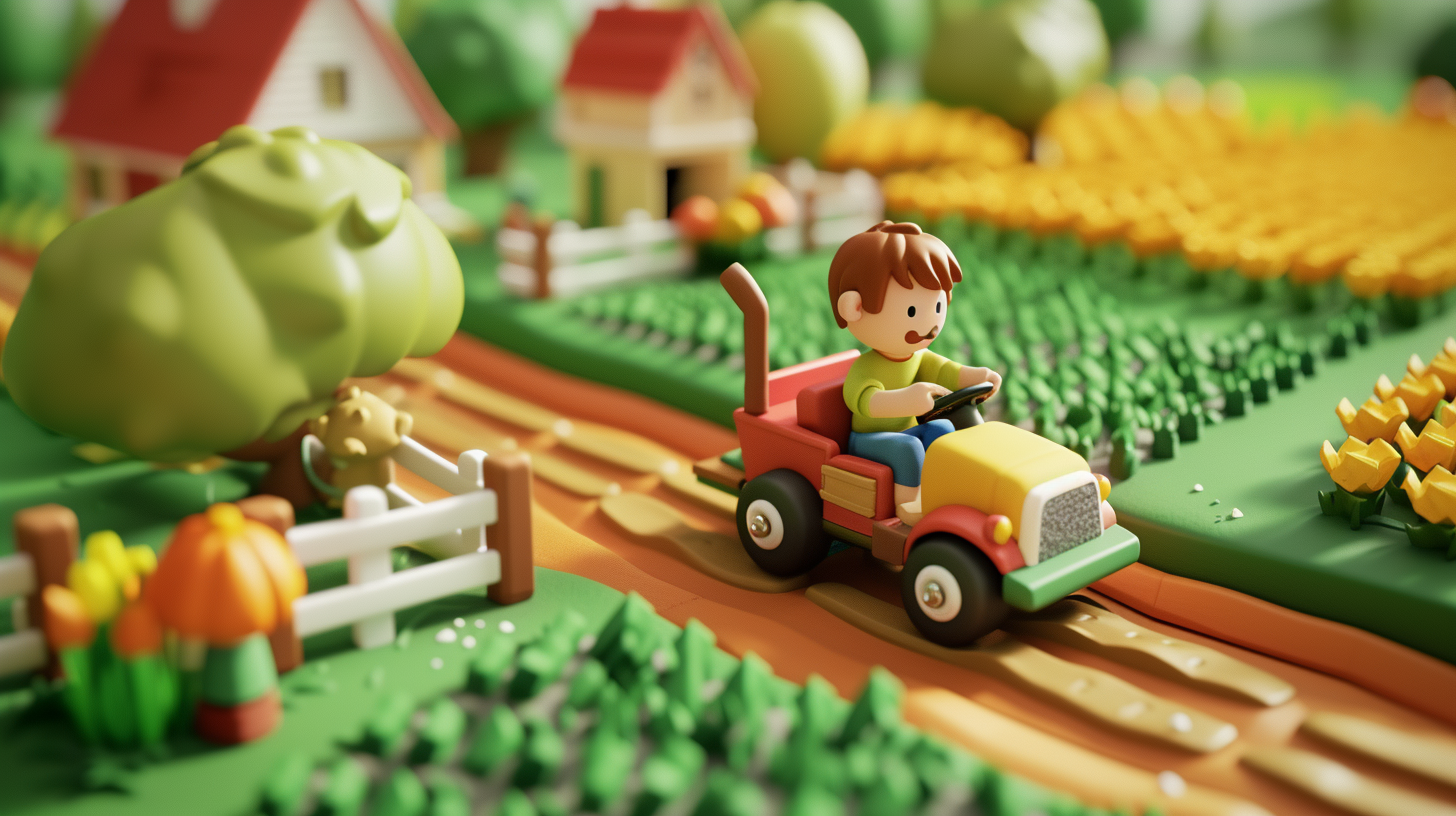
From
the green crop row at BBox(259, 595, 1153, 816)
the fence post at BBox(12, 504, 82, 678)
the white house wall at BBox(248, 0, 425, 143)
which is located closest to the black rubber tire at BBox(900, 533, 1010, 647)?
the green crop row at BBox(259, 595, 1153, 816)

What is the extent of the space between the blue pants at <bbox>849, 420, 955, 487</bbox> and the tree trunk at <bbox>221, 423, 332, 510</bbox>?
2.41m

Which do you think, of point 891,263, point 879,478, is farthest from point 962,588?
point 891,263

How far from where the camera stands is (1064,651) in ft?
14.1

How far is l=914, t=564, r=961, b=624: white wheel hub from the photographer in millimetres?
4082

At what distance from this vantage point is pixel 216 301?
365cm

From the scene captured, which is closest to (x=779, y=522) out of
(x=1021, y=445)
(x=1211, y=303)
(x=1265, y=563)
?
(x=1021, y=445)

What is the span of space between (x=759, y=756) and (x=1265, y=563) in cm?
227

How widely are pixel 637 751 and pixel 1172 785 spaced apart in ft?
5.19

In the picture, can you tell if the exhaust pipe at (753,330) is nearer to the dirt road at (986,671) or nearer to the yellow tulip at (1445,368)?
the dirt road at (986,671)

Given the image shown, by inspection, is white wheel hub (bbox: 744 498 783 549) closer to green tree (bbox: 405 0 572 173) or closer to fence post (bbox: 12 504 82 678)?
fence post (bbox: 12 504 82 678)

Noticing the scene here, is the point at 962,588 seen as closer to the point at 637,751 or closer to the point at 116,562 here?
the point at 637,751

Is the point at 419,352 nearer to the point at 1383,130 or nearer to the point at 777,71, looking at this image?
the point at 777,71

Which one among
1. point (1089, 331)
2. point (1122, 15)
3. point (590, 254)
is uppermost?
point (1122, 15)

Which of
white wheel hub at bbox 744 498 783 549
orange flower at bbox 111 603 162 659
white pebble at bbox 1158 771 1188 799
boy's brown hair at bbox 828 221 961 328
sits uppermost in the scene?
boy's brown hair at bbox 828 221 961 328
